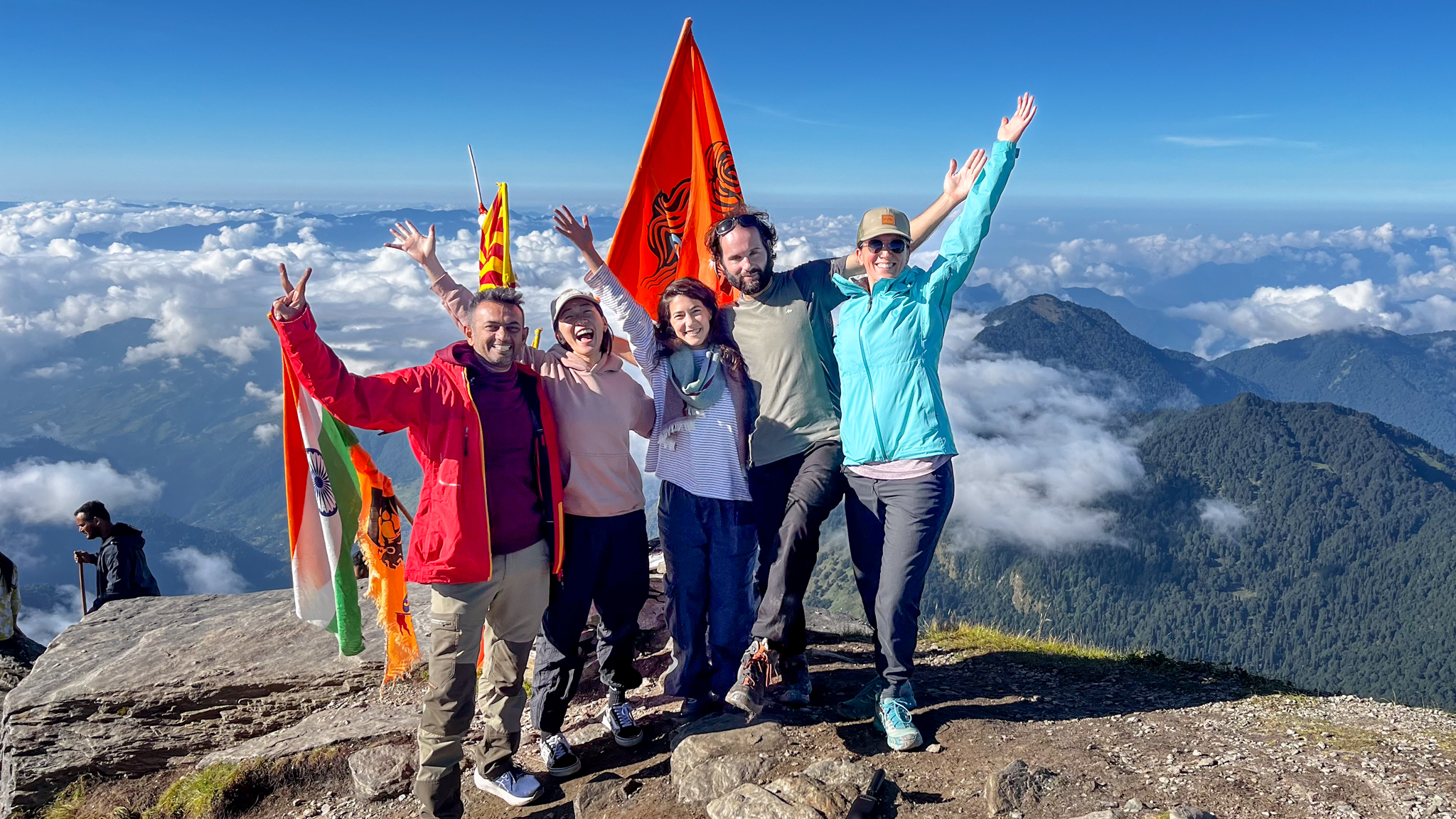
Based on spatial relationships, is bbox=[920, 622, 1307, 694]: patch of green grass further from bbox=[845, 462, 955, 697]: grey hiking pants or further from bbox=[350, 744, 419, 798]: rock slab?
bbox=[350, 744, 419, 798]: rock slab

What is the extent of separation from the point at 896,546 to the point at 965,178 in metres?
3.42

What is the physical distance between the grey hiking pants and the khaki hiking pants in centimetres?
267

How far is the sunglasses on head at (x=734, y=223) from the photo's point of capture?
23.4 feet

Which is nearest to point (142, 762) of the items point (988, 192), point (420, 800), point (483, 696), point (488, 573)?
point (483, 696)

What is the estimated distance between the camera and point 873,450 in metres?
6.82

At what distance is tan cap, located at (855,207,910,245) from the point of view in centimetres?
681

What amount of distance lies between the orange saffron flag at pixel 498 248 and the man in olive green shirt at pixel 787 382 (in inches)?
115

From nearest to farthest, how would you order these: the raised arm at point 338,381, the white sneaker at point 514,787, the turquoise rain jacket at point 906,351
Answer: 1. the raised arm at point 338,381
2. the turquoise rain jacket at point 906,351
3. the white sneaker at point 514,787

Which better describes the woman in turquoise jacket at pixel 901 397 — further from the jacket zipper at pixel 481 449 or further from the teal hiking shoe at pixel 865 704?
the jacket zipper at pixel 481 449

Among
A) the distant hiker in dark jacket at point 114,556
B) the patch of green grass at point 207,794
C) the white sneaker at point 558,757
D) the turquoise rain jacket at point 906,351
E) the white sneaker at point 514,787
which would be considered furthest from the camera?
the distant hiker in dark jacket at point 114,556

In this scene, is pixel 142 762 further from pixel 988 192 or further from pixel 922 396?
pixel 988 192

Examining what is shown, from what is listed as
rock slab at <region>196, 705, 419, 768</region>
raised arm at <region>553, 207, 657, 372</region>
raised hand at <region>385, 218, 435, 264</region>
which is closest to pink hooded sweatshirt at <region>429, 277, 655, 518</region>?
raised arm at <region>553, 207, 657, 372</region>

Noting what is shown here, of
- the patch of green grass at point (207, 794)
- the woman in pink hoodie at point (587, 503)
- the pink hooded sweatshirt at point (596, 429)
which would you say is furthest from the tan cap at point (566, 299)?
the patch of green grass at point (207, 794)

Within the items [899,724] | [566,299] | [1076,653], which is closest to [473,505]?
[566,299]
